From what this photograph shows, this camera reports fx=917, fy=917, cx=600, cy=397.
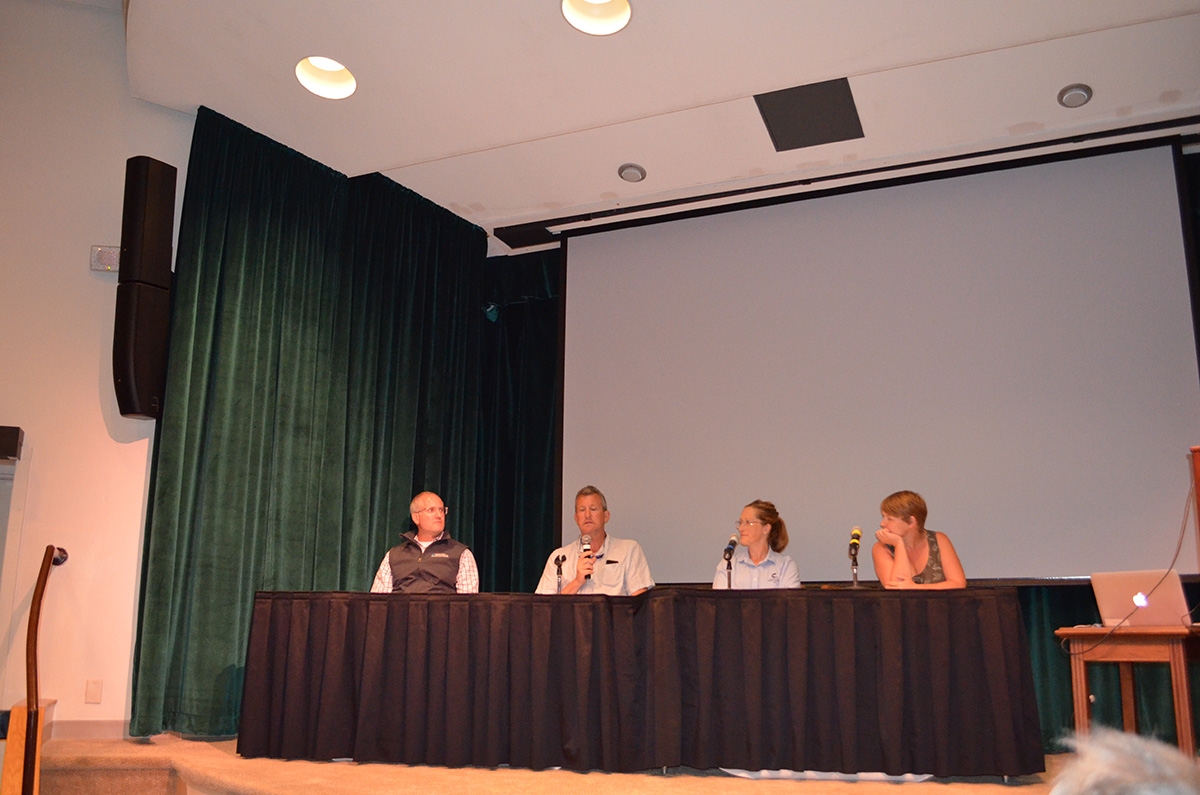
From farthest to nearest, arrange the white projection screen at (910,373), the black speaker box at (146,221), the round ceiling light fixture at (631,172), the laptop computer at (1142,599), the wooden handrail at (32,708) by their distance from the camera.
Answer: the round ceiling light fixture at (631,172)
the white projection screen at (910,373)
the black speaker box at (146,221)
the laptop computer at (1142,599)
the wooden handrail at (32,708)

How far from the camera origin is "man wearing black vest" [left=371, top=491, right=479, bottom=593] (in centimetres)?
441

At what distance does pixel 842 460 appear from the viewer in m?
5.07

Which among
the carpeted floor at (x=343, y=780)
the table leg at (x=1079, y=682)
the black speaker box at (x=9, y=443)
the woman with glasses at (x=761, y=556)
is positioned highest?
the black speaker box at (x=9, y=443)

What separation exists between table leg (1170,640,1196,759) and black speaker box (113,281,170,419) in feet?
15.0

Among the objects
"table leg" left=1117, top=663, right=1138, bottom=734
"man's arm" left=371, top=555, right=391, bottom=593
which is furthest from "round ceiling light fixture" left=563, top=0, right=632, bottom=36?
"table leg" left=1117, top=663, right=1138, bottom=734

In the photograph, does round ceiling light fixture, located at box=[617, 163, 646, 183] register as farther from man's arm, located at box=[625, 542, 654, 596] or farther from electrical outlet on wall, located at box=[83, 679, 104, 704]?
electrical outlet on wall, located at box=[83, 679, 104, 704]

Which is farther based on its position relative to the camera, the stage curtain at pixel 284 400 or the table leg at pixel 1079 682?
the stage curtain at pixel 284 400

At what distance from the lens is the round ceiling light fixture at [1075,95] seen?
4.46 meters

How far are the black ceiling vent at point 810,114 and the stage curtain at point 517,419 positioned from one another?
6.73ft

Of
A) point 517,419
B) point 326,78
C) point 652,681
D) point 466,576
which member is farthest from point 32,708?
point 517,419

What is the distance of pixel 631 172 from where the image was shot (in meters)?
5.43

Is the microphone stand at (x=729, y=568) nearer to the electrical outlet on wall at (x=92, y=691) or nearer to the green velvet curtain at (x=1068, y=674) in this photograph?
the green velvet curtain at (x=1068, y=674)

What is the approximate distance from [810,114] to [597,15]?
52.8 inches

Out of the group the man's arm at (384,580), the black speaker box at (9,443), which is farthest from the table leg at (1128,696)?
the black speaker box at (9,443)
